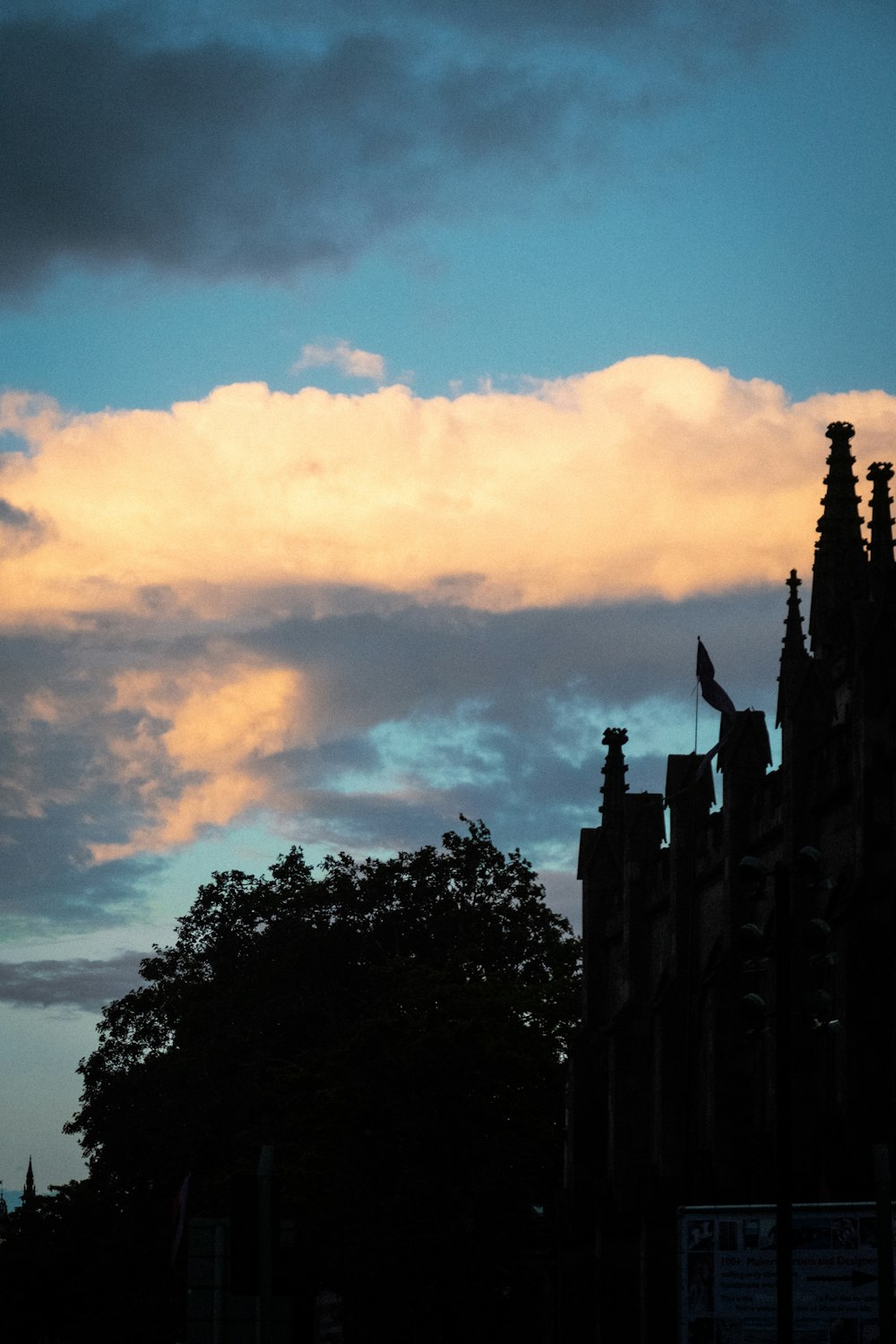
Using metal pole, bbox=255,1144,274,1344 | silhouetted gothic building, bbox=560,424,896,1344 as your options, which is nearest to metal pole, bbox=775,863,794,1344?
silhouetted gothic building, bbox=560,424,896,1344

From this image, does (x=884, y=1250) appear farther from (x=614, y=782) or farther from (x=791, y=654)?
(x=614, y=782)

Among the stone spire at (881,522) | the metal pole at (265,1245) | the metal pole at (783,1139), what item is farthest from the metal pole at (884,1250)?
the stone spire at (881,522)

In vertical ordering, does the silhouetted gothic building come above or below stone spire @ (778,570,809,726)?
below

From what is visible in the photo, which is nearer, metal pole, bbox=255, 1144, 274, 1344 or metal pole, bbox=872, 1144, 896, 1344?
metal pole, bbox=255, 1144, 274, 1344

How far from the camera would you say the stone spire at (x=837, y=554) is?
48031 mm

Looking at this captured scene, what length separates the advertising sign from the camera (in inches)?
938

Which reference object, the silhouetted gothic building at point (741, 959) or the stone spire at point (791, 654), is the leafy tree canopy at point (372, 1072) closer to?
the silhouetted gothic building at point (741, 959)

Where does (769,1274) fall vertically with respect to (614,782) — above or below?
below

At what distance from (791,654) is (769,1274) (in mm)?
24563

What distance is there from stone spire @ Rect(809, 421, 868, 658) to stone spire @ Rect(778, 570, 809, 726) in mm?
615

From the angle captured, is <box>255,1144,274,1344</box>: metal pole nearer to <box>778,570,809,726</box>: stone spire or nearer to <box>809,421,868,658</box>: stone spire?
<box>778,570,809,726</box>: stone spire

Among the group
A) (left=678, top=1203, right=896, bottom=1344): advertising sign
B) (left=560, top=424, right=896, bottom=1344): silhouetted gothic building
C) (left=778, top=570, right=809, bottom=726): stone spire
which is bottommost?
(left=678, top=1203, right=896, bottom=1344): advertising sign

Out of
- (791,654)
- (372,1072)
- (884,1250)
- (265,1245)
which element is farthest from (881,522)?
(265,1245)

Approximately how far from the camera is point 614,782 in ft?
196
